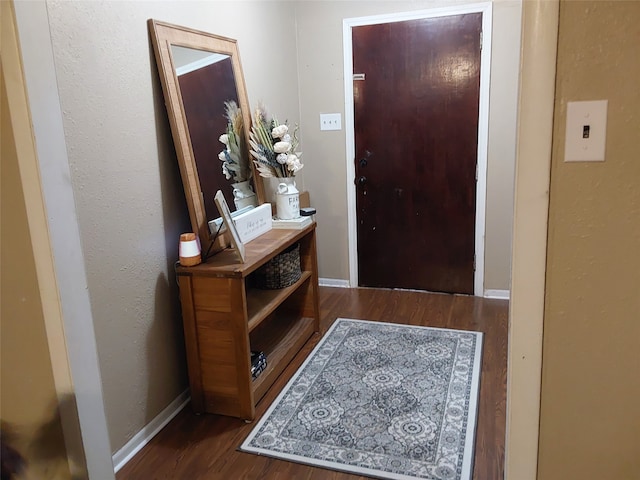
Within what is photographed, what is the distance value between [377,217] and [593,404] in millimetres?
2662

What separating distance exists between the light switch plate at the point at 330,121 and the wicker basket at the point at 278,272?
4.06 feet

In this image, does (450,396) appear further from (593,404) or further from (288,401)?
(593,404)

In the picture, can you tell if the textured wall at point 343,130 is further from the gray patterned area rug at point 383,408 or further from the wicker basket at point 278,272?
the wicker basket at point 278,272

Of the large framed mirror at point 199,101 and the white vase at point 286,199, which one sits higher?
the large framed mirror at point 199,101

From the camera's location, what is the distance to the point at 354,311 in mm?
3455

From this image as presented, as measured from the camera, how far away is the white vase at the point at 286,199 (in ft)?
9.14

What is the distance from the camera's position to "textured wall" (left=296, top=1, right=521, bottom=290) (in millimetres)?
3229

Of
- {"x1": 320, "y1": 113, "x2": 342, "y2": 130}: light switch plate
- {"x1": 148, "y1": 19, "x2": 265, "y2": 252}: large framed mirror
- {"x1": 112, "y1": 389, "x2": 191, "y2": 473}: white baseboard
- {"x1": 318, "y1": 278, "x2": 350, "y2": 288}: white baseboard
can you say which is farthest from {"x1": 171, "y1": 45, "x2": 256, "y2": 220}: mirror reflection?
{"x1": 318, "y1": 278, "x2": 350, "y2": 288}: white baseboard

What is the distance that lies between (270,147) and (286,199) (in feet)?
0.97

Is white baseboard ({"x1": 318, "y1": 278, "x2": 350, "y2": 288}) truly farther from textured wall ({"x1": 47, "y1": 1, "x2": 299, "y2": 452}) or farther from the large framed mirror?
textured wall ({"x1": 47, "y1": 1, "x2": 299, "y2": 452})

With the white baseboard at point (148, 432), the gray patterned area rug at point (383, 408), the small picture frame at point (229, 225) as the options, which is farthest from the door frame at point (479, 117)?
the white baseboard at point (148, 432)

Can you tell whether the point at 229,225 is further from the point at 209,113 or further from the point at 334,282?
the point at 334,282

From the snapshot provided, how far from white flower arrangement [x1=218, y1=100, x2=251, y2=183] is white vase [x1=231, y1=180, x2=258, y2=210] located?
1.2 inches

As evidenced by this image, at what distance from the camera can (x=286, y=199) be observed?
2.80 meters
